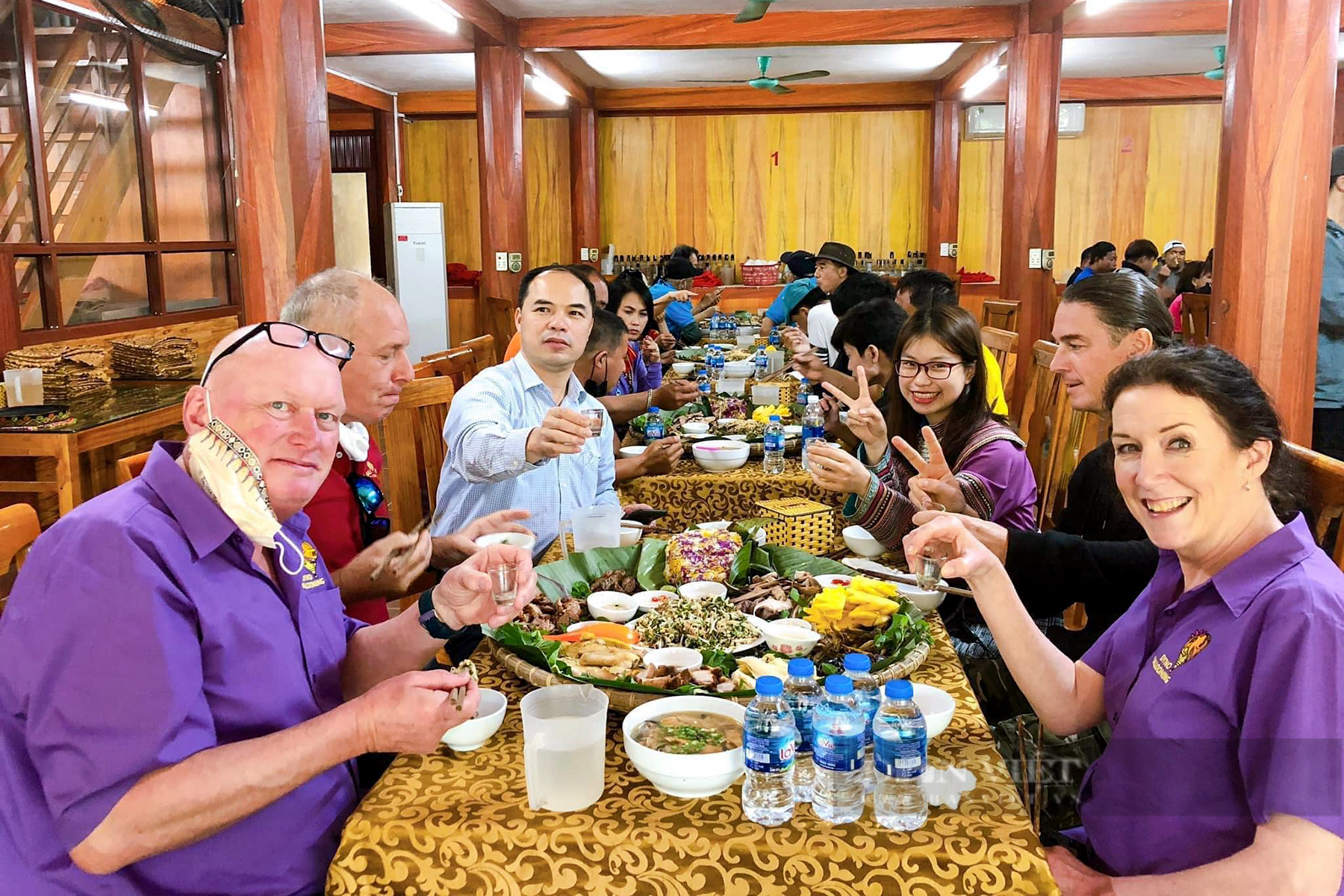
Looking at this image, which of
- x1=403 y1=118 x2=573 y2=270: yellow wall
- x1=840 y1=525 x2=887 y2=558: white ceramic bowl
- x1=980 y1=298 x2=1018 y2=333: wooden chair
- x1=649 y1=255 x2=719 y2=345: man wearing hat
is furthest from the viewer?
x1=403 y1=118 x2=573 y2=270: yellow wall

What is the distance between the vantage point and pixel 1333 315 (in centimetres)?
380

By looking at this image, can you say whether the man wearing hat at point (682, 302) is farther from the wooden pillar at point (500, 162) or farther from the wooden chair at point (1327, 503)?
the wooden chair at point (1327, 503)

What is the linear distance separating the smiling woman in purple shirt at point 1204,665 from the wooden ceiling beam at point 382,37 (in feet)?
24.0

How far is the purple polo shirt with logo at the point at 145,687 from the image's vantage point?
3.56 ft

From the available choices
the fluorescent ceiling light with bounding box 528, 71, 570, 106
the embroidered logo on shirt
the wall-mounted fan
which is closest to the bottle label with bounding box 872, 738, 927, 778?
the embroidered logo on shirt

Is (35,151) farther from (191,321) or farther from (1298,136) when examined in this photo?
(1298,136)

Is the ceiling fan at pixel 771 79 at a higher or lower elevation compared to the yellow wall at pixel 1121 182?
higher

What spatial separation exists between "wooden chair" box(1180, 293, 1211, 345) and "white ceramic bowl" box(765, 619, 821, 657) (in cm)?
566

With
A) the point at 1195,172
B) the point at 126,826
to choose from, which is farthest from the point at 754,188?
the point at 126,826

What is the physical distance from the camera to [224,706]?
1223mm

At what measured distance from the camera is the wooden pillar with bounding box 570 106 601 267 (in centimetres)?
1127

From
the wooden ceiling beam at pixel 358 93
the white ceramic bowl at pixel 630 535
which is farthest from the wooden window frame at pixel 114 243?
the white ceramic bowl at pixel 630 535

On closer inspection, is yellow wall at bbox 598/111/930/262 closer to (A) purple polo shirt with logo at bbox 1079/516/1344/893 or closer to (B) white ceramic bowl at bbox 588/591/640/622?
(B) white ceramic bowl at bbox 588/591/640/622

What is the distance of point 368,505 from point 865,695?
1243 millimetres
